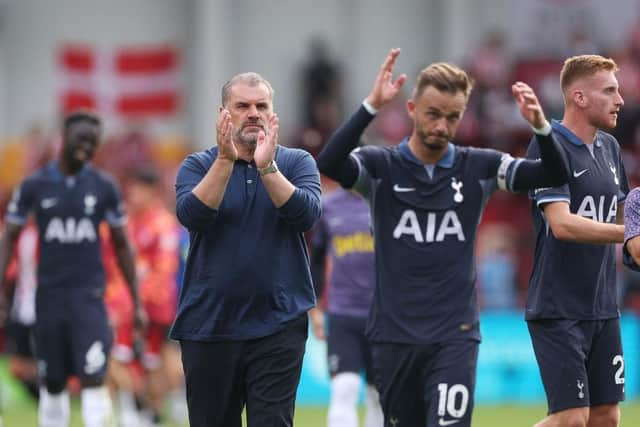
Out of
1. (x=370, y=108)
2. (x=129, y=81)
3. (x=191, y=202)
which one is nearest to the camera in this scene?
(x=191, y=202)

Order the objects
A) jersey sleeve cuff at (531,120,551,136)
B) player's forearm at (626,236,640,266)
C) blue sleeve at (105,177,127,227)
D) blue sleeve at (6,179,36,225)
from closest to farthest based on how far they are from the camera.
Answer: player's forearm at (626,236,640,266), jersey sleeve cuff at (531,120,551,136), blue sleeve at (6,179,36,225), blue sleeve at (105,177,127,227)

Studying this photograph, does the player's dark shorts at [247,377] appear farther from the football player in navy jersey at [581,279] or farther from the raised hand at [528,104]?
the raised hand at [528,104]

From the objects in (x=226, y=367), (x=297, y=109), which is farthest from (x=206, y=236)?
(x=297, y=109)

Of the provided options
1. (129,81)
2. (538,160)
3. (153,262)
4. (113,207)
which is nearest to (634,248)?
(538,160)

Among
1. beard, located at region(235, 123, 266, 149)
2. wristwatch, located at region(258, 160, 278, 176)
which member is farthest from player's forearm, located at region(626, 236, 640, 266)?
beard, located at region(235, 123, 266, 149)

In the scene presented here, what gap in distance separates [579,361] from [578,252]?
672mm

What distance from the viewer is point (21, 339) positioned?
60.4ft

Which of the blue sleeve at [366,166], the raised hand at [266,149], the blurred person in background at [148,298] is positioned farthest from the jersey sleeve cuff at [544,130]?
the blurred person in background at [148,298]

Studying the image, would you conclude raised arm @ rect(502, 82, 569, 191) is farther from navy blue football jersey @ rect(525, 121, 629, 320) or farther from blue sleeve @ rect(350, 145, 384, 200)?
blue sleeve @ rect(350, 145, 384, 200)

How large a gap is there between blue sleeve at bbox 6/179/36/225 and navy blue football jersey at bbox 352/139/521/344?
3.65m

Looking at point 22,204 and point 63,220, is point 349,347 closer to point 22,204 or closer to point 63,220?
point 63,220

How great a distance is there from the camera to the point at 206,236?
8641mm

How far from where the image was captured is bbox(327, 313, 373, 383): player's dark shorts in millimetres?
12016

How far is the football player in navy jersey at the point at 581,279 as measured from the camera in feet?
30.2
